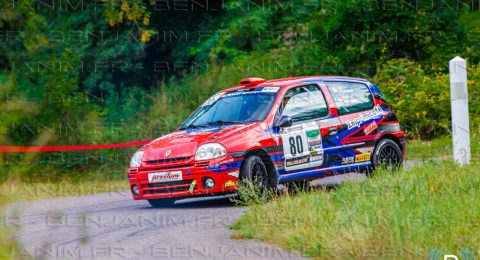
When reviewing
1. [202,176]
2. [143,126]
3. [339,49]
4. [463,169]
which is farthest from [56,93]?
[463,169]

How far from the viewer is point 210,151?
11.3 metres

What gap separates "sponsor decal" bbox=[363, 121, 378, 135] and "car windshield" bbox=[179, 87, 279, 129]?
1603 millimetres

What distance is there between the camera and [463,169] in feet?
37.2

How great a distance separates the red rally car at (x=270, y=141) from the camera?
446 inches

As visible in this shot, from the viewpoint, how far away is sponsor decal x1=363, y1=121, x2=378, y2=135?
13305 millimetres

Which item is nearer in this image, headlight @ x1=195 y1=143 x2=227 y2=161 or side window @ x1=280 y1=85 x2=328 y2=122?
headlight @ x1=195 y1=143 x2=227 y2=161

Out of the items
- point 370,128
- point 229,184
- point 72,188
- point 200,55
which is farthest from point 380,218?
point 200,55

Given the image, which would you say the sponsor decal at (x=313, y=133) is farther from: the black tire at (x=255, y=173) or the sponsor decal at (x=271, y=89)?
→ the black tire at (x=255, y=173)

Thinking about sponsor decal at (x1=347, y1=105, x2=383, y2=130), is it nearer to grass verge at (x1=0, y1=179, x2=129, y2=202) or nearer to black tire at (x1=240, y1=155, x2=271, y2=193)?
black tire at (x1=240, y1=155, x2=271, y2=193)

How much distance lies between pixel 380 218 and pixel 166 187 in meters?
4.42

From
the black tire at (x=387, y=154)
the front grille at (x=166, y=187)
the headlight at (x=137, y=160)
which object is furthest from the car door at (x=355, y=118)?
the headlight at (x=137, y=160)

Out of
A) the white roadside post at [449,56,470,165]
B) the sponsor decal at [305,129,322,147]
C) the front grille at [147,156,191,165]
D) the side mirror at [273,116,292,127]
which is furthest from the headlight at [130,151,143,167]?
the white roadside post at [449,56,470,165]

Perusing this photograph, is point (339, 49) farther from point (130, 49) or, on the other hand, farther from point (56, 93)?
point (130, 49)

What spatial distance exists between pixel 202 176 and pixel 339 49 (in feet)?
47.2
